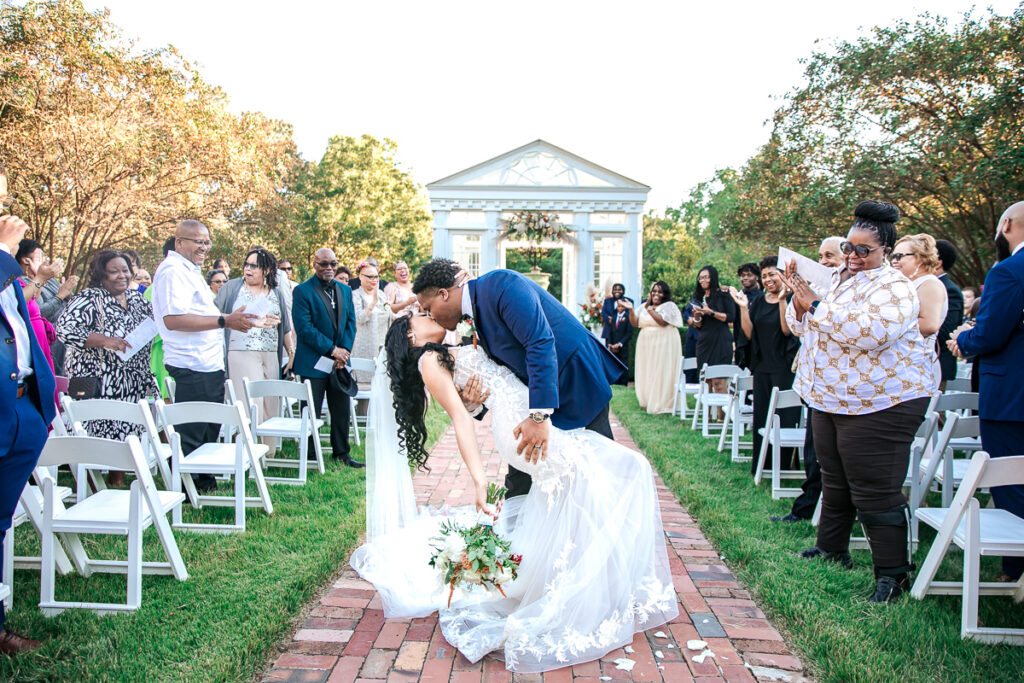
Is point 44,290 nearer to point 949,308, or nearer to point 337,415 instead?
point 337,415

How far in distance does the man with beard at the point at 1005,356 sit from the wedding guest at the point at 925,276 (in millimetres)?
203

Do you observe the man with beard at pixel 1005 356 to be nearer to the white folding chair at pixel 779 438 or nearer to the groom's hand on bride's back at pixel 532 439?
the white folding chair at pixel 779 438

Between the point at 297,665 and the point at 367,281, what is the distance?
659 centimetres

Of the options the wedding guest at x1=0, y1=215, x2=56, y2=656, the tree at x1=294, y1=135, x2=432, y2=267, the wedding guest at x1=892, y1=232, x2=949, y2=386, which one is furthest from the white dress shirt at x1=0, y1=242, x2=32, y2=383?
the tree at x1=294, y1=135, x2=432, y2=267

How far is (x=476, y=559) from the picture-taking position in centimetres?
320

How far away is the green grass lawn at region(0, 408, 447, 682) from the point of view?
291 cm

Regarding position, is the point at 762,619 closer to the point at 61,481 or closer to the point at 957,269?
the point at 61,481

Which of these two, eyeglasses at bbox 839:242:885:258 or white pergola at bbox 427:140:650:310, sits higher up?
white pergola at bbox 427:140:650:310

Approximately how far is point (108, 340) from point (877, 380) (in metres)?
5.39

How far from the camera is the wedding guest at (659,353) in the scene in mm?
10602

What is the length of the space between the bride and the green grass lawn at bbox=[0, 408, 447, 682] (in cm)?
62

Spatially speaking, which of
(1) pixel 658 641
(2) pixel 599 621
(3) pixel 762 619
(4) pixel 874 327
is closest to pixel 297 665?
(2) pixel 599 621

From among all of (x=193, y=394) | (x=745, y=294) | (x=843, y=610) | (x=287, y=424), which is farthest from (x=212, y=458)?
(x=745, y=294)

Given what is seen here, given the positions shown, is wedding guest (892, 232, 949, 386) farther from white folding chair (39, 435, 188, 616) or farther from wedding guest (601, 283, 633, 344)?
wedding guest (601, 283, 633, 344)
